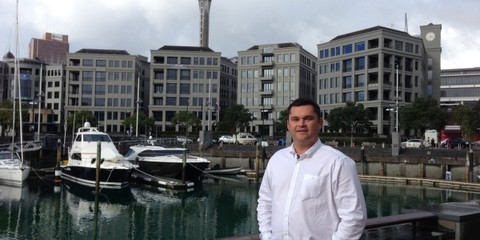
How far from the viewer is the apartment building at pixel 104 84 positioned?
10281cm

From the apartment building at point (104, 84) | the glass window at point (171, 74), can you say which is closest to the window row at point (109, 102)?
the apartment building at point (104, 84)

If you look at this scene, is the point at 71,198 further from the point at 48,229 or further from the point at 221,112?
the point at 221,112

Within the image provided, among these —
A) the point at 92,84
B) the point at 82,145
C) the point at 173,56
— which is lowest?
the point at 82,145

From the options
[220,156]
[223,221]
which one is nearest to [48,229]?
[223,221]

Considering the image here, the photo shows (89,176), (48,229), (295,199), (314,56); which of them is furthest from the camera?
(314,56)

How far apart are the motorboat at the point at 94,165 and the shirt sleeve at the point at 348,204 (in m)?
29.7

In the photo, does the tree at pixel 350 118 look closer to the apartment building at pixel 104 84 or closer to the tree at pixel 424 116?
the tree at pixel 424 116

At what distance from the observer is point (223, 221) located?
2431 centimetres

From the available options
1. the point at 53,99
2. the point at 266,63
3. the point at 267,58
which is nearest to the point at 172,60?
the point at 266,63

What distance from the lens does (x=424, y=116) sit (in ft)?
208

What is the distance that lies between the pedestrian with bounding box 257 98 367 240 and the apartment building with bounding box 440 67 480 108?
135341 mm

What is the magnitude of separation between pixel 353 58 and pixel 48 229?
74.5 metres

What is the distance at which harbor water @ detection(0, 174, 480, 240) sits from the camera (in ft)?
69.3

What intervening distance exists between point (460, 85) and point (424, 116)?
78.1 metres
